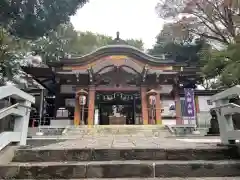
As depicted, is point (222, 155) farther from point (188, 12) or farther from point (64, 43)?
point (64, 43)

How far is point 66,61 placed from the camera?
17.7 m

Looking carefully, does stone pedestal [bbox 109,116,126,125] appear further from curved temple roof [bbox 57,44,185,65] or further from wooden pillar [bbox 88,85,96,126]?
curved temple roof [bbox 57,44,185,65]

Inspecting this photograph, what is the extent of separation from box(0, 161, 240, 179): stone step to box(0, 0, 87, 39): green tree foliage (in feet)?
47.9

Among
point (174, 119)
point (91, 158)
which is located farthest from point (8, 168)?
point (174, 119)

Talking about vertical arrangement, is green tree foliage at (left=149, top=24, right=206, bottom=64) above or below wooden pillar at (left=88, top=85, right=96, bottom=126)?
above

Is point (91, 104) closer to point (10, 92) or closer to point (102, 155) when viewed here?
point (10, 92)

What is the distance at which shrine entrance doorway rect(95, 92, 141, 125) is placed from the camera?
673 inches

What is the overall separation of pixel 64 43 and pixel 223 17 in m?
17.7

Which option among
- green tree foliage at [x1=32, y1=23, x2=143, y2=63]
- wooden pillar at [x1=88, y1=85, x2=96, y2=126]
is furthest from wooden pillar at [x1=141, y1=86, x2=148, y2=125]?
green tree foliage at [x1=32, y1=23, x2=143, y2=63]

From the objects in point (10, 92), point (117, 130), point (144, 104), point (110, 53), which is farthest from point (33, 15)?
point (10, 92)

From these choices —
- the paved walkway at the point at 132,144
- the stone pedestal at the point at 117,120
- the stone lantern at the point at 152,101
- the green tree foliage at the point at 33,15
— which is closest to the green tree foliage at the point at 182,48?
the stone lantern at the point at 152,101

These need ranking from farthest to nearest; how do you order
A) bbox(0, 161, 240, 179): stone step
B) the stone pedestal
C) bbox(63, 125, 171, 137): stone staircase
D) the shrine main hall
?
the stone pedestal < the shrine main hall < bbox(63, 125, 171, 137): stone staircase < bbox(0, 161, 240, 179): stone step

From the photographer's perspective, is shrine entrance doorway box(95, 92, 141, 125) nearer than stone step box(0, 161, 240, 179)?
No

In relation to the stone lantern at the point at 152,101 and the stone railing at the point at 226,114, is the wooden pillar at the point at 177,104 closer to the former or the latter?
the stone lantern at the point at 152,101
